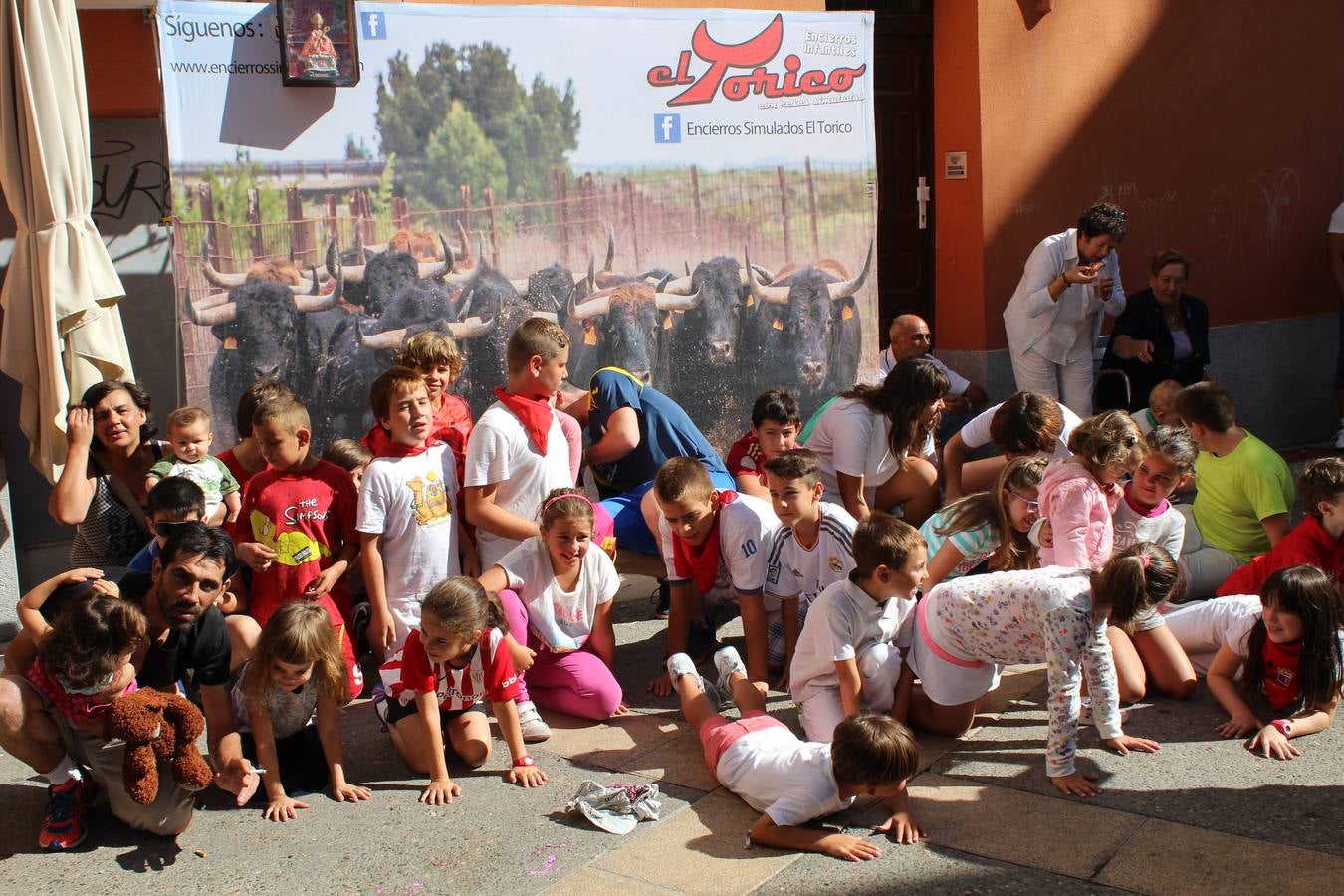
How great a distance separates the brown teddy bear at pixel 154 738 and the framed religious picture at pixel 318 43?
9.76 feet

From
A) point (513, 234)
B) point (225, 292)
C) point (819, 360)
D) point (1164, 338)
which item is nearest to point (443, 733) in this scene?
point (225, 292)

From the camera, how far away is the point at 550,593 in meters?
5.04

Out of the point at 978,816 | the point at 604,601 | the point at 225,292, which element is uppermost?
the point at 225,292

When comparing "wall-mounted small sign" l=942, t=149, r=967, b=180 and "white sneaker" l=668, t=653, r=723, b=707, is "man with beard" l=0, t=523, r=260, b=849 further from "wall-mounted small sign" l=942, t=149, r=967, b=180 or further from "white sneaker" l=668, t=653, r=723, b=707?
"wall-mounted small sign" l=942, t=149, r=967, b=180

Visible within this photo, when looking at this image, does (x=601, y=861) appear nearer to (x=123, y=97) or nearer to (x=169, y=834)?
(x=169, y=834)

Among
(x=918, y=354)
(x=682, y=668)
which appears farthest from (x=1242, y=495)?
(x=682, y=668)

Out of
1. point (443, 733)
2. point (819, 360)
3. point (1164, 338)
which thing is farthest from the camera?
point (1164, 338)

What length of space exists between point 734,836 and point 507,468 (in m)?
1.86

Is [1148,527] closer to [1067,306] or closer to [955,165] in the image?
[1067,306]

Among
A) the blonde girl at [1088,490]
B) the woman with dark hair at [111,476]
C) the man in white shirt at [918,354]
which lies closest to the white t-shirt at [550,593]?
the woman with dark hair at [111,476]

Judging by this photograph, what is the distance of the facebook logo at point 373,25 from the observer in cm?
596

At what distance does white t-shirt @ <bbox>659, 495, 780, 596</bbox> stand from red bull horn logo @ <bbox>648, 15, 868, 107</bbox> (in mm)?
2467

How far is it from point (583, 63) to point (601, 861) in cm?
410

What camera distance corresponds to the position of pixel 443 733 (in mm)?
4617
